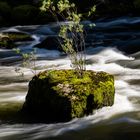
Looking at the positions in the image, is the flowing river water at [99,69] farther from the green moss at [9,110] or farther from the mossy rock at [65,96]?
the mossy rock at [65,96]

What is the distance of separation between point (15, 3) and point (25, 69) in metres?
16.3

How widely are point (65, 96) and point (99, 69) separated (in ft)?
17.6

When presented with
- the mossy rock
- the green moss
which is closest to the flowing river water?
the green moss

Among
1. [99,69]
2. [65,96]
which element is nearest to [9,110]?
[65,96]

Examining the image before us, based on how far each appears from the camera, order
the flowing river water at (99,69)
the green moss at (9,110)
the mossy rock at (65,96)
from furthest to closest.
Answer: the green moss at (9,110), the mossy rock at (65,96), the flowing river water at (99,69)

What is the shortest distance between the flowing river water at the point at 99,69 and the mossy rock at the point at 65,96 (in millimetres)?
192

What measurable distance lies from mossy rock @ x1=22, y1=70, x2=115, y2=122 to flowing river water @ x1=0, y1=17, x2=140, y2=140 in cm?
19

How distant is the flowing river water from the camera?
6.85 m

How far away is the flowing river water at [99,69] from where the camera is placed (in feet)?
22.5

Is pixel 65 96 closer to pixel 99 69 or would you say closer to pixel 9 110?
pixel 9 110

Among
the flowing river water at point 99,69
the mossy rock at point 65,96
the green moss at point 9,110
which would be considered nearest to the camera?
the flowing river water at point 99,69

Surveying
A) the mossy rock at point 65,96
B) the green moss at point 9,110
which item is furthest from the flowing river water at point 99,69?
the mossy rock at point 65,96

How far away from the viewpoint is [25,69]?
12.6 m

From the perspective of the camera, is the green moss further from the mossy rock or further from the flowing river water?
the mossy rock
